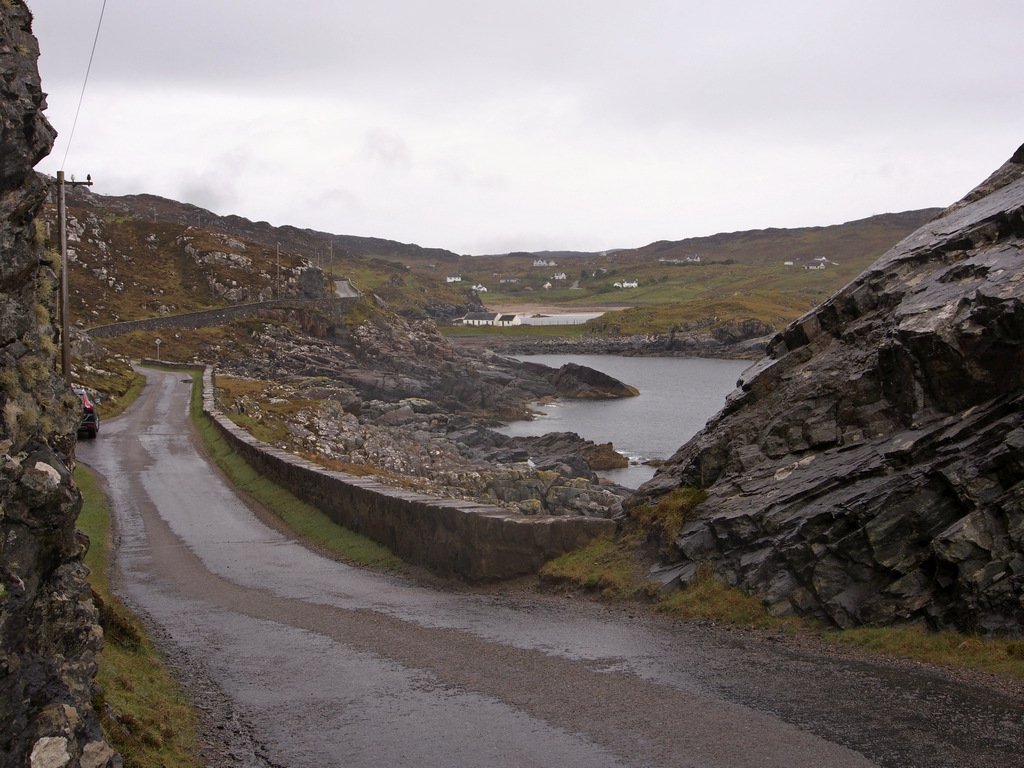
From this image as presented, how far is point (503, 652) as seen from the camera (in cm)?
1064

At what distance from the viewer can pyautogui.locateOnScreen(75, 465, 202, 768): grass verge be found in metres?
7.29

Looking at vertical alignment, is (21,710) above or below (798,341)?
below

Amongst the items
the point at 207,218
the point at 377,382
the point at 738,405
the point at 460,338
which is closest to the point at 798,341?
the point at 738,405

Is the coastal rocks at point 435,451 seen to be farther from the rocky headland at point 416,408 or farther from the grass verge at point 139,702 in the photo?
the grass verge at point 139,702

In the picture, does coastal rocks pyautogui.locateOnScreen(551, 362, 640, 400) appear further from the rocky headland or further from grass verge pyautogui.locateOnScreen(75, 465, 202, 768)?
grass verge pyautogui.locateOnScreen(75, 465, 202, 768)

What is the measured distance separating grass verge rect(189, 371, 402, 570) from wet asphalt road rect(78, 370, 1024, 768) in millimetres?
1796

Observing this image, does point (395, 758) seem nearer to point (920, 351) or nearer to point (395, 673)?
point (395, 673)

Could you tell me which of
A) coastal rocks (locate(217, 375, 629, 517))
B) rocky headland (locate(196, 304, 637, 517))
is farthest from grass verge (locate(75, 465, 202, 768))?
coastal rocks (locate(217, 375, 629, 517))

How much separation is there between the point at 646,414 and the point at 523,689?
7252cm

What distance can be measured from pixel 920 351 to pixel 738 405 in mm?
3616

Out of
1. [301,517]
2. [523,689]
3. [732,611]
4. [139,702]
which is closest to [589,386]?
[301,517]

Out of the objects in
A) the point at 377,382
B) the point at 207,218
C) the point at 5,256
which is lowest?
the point at 377,382

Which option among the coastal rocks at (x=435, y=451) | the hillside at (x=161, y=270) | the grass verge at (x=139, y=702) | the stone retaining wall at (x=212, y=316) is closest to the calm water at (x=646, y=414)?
the coastal rocks at (x=435, y=451)

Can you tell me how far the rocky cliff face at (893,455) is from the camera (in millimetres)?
9383
